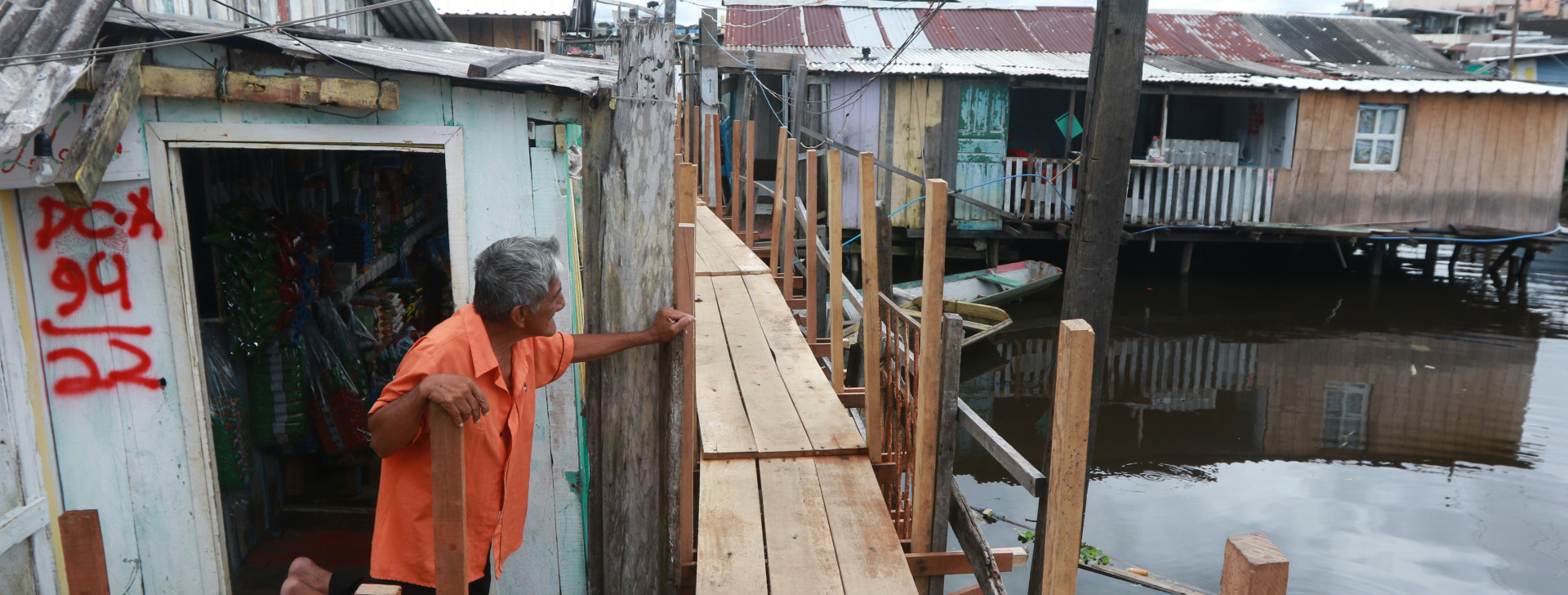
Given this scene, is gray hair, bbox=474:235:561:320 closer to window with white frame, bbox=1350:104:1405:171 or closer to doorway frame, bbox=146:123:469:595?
doorway frame, bbox=146:123:469:595

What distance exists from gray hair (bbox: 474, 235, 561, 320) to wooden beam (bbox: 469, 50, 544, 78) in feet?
3.48

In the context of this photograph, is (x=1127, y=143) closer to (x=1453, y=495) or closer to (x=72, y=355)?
(x=72, y=355)

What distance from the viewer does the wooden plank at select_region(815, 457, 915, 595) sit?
3000mm

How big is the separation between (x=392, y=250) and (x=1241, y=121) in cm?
1497

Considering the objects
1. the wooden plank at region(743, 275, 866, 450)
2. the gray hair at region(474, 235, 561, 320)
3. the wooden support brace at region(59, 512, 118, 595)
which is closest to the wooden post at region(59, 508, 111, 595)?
the wooden support brace at region(59, 512, 118, 595)

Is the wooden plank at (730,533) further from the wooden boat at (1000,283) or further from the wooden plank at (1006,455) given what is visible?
the wooden boat at (1000,283)

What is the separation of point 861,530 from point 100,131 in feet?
8.94

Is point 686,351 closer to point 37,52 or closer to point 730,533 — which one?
point 730,533

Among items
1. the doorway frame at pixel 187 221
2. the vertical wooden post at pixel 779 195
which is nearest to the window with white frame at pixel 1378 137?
the vertical wooden post at pixel 779 195

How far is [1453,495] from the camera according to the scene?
838cm

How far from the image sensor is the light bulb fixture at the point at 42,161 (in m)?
2.79

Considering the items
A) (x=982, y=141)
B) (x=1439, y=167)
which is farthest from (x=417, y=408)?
(x=1439, y=167)

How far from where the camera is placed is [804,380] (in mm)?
4797

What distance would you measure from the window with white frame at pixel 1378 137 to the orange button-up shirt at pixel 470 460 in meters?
16.0
